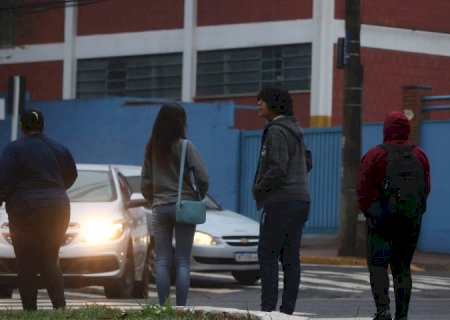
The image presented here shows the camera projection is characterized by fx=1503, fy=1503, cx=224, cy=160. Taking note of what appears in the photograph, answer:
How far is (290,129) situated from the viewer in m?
11.7

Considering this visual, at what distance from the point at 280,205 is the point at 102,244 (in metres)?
4.58

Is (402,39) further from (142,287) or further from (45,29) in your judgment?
(142,287)

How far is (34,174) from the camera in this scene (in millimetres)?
12195

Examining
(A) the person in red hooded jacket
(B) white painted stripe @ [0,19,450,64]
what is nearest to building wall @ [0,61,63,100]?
(B) white painted stripe @ [0,19,450,64]

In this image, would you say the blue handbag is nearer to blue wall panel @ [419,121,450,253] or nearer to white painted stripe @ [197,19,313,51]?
blue wall panel @ [419,121,450,253]

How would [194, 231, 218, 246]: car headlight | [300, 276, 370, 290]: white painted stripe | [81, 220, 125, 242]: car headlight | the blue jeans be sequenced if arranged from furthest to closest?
[194, 231, 218, 246]: car headlight
[300, 276, 370, 290]: white painted stripe
[81, 220, 125, 242]: car headlight
the blue jeans

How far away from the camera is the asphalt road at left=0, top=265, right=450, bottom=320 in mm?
14172

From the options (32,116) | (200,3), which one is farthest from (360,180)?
(200,3)

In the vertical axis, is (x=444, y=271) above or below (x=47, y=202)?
below

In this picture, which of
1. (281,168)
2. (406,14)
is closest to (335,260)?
(406,14)

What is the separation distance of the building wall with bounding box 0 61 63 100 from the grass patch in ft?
98.0

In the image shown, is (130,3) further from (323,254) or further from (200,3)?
(323,254)

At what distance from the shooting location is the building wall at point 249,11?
3481cm

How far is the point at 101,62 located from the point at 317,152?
11.6 meters
